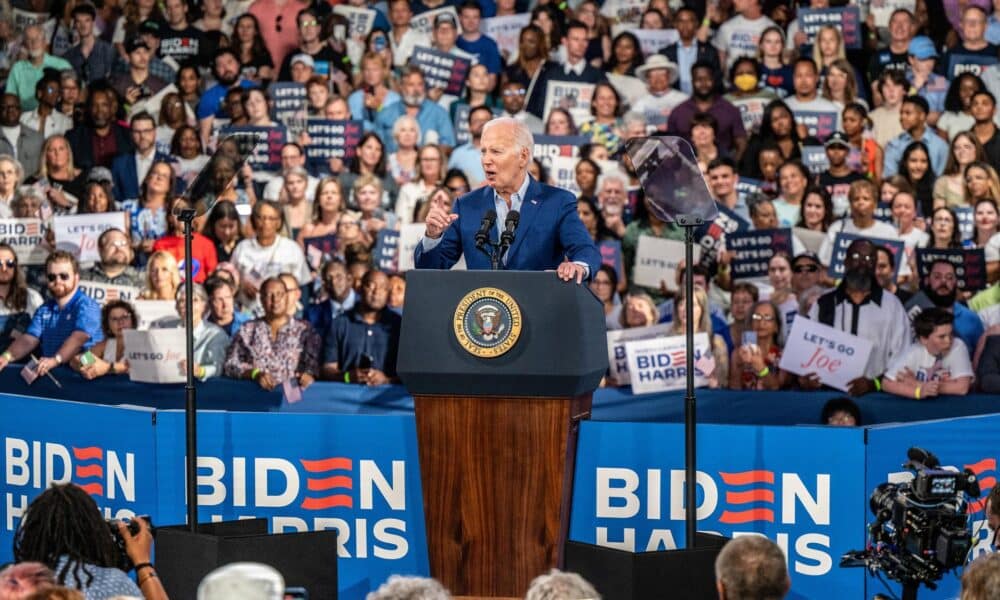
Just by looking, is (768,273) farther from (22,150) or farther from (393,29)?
(22,150)

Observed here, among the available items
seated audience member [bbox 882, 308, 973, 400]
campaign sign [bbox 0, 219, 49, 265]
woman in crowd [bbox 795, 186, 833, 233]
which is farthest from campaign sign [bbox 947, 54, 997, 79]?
campaign sign [bbox 0, 219, 49, 265]

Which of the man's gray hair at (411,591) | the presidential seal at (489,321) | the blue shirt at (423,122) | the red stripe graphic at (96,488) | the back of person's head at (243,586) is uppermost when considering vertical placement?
the blue shirt at (423,122)

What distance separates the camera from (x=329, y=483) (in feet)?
21.8

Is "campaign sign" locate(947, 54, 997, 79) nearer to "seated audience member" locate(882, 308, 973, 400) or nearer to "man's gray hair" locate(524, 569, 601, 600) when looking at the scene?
"seated audience member" locate(882, 308, 973, 400)

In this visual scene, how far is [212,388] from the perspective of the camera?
954cm

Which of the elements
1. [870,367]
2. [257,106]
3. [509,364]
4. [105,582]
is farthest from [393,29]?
[105,582]

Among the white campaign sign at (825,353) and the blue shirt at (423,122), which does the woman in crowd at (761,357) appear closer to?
the white campaign sign at (825,353)

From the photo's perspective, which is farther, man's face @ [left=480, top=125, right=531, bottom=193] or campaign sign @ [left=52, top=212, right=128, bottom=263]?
campaign sign @ [left=52, top=212, right=128, bottom=263]

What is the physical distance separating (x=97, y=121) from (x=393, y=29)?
7.11 feet

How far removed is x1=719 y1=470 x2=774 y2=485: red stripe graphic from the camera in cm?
636

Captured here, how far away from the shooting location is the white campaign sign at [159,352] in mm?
9484

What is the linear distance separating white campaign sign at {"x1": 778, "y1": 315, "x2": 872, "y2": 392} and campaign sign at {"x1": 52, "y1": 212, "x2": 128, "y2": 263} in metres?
4.30

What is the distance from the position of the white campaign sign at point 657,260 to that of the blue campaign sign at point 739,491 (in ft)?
12.3

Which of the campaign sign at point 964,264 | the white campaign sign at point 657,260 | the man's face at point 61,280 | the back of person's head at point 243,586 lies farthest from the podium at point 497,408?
the man's face at point 61,280
